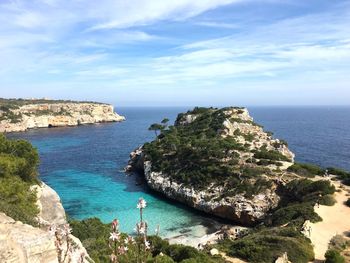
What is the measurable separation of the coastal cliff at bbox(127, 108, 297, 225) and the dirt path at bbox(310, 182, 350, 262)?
6140mm

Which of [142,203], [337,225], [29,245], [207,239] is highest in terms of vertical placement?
[142,203]

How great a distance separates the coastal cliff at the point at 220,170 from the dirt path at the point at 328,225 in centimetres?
614

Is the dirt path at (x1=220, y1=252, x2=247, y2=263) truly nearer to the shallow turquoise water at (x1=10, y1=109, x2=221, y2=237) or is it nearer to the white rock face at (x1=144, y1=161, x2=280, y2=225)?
the shallow turquoise water at (x1=10, y1=109, x2=221, y2=237)

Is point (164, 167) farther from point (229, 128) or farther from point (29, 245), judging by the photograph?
point (29, 245)

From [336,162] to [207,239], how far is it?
4504 cm

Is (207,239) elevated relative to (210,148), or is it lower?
lower

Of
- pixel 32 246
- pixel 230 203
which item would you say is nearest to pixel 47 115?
pixel 230 203

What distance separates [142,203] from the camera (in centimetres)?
488

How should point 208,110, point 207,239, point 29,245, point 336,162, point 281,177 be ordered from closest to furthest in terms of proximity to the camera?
point 29,245 → point 207,239 → point 281,177 → point 336,162 → point 208,110

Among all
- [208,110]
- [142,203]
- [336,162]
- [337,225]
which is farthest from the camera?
[208,110]

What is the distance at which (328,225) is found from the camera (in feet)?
88.9

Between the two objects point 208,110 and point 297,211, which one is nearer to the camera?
point 297,211

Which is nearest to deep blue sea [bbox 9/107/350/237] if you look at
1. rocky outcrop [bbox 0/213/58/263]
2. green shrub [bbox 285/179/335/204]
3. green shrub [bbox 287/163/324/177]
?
green shrub [bbox 285/179/335/204]

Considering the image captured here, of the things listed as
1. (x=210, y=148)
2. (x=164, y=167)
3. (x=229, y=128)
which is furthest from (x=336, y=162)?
(x=164, y=167)
